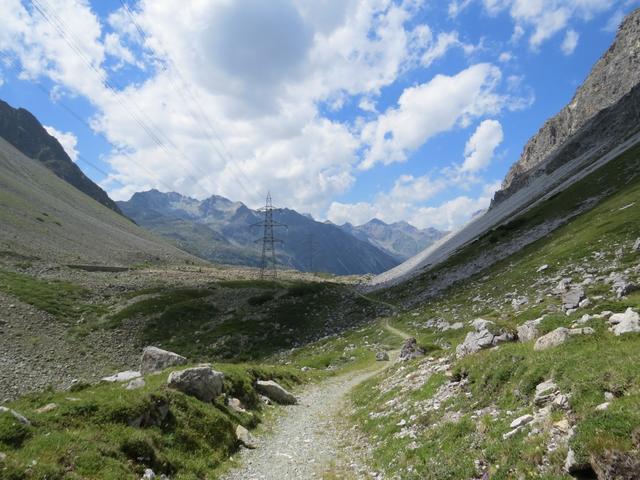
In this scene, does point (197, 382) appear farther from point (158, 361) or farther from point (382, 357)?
point (382, 357)

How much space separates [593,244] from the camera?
48344mm

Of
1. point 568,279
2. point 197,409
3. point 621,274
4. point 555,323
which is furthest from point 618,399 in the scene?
point 568,279

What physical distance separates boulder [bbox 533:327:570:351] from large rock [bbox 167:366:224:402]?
15901 millimetres

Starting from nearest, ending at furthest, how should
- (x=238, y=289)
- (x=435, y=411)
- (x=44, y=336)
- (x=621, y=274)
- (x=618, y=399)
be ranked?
(x=618, y=399) < (x=435, y=411) < (x=621, y=274) < (x=44, y=336) < (x=238, y=289)

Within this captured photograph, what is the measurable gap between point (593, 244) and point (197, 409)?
4900 centimetres

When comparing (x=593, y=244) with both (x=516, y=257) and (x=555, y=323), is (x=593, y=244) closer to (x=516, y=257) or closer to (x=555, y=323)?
(x=516, y=257)

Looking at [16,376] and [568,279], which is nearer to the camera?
[16,376]

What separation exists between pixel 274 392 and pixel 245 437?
9.42 m

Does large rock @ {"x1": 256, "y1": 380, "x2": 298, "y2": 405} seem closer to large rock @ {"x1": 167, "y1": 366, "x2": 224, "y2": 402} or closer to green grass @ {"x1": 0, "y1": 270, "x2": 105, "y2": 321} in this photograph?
large rock @ {"x1": 167, "y1": 366, "x2": 224, "y2": 402}

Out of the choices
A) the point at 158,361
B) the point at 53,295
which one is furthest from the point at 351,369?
the point at 53,295

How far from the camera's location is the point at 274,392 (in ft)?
96.5

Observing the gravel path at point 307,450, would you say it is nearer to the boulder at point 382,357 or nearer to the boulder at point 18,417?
the boulder at point 18,417

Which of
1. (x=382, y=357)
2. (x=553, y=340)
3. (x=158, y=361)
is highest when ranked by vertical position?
(x=158, y=361)

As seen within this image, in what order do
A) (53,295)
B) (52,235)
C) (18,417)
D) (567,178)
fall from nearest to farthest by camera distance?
(18,417)
(53,295)
(567,178)
(52,235)
